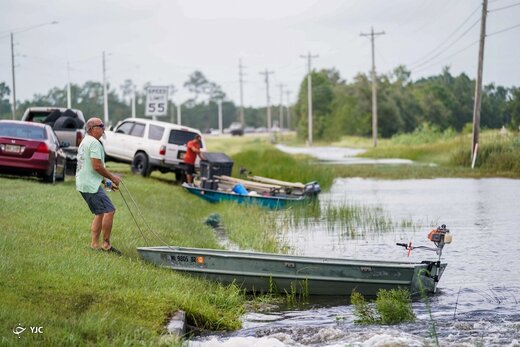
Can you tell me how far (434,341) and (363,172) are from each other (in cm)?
3539

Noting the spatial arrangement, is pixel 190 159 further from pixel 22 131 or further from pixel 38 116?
pixel 22 131

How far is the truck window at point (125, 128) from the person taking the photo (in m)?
35.2

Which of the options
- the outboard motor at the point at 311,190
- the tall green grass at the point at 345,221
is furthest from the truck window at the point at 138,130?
the tall green grass at the point at 345,221

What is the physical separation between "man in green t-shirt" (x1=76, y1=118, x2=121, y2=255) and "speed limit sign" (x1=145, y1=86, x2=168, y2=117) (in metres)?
25.6

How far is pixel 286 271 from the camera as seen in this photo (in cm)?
1405

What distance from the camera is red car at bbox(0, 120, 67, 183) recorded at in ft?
82.8

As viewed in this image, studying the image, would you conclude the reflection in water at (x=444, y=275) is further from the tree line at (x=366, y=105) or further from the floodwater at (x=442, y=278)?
the tree line at (x=366, y=105)

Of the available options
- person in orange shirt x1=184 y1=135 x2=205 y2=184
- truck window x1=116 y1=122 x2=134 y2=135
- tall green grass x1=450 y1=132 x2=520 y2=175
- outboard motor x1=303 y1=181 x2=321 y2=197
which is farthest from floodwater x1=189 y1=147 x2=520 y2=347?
tall green grass x1=450 y1=132 x2=520 y2=175

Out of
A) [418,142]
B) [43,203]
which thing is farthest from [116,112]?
[43,203]

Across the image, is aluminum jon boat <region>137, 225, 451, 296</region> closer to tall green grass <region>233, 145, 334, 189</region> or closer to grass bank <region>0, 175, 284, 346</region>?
grass bank <region>0, 175, 284, 346</region>

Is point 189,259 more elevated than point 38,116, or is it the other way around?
point 38,116

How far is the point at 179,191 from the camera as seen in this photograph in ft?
99.7

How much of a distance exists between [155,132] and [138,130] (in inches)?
31.4
